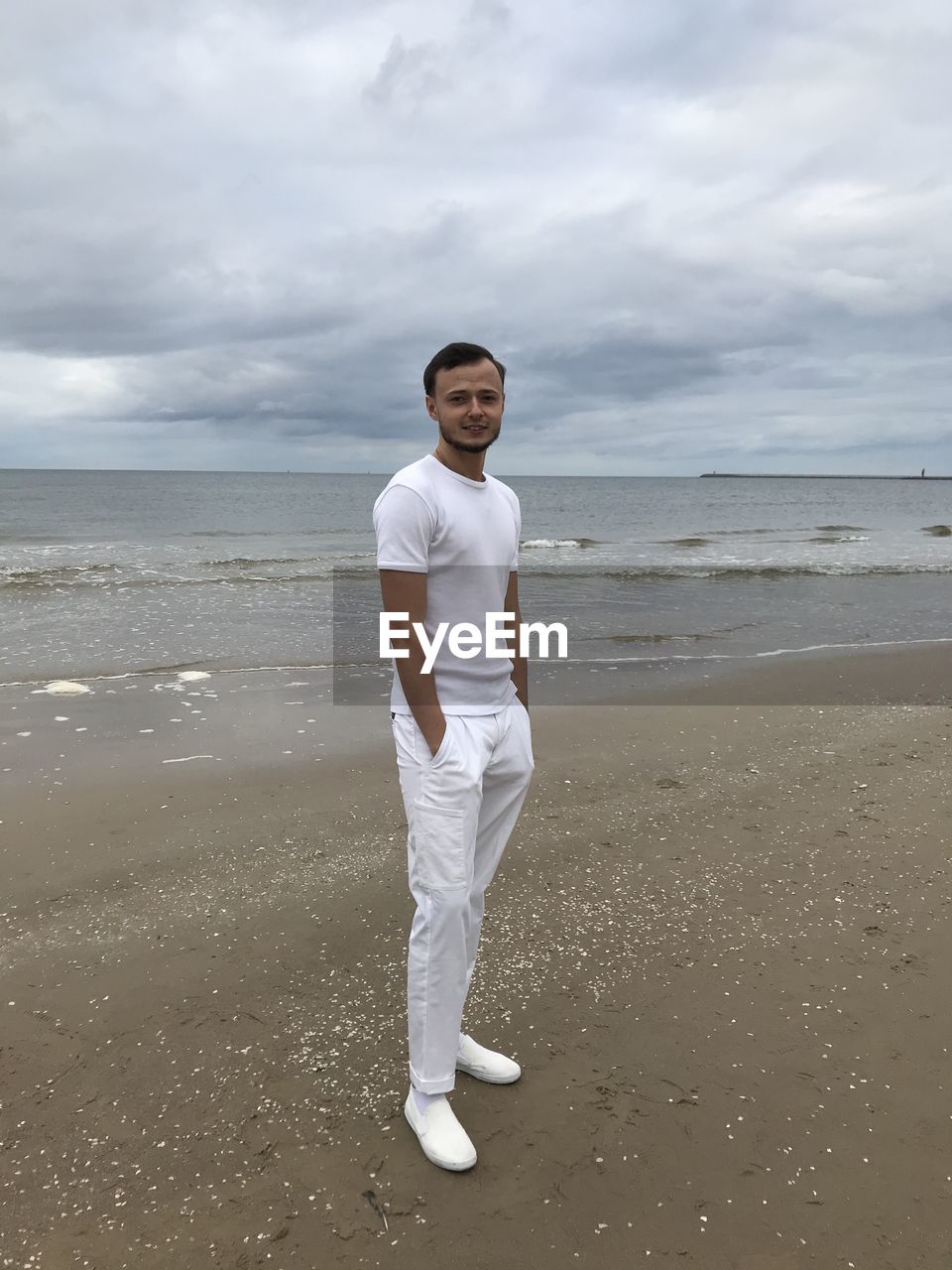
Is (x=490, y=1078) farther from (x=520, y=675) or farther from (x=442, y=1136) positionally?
(x=520, y=675)

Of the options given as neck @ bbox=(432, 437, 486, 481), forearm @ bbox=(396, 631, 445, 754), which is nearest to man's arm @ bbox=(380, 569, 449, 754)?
forearm @ bbox=(396, 631, 445, 754)

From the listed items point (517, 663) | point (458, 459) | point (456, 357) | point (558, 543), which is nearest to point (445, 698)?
point (517, 663)

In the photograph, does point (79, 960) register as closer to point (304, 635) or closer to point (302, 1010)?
point (302, 1010)

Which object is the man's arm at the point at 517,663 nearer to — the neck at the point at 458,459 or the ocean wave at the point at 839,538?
the neck at the point at 458,459

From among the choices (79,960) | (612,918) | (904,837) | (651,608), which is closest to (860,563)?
(651,608)

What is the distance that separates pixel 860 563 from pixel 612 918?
22467mm

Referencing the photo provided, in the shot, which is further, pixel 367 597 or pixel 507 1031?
pixel 367 597

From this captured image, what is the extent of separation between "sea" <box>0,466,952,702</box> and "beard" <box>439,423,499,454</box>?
18.9 ft

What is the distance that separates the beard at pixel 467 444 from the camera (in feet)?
7.86

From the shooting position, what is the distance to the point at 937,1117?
101 inches

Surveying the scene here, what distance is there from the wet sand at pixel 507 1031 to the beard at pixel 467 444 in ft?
6.75

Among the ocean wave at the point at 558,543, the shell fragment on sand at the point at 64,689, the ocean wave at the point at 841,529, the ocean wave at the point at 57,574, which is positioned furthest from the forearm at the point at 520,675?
the ocean wave at the point at 841,529

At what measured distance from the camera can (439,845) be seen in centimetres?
233

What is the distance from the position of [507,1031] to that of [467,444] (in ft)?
6.85
